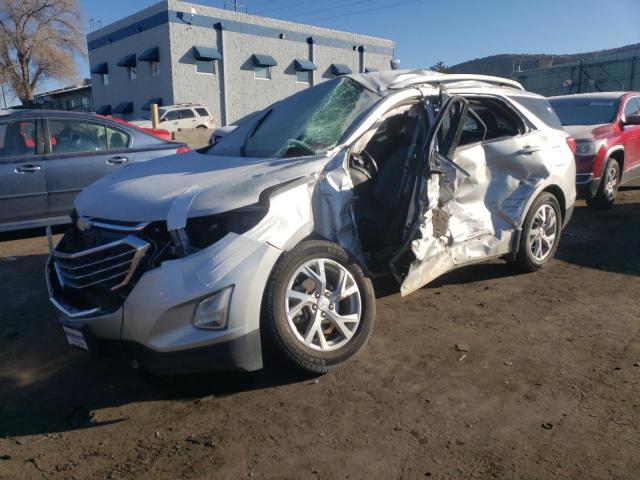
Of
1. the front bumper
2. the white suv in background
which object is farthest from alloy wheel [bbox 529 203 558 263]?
the white suv in background

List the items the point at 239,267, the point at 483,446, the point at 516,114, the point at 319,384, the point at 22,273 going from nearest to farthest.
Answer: the point at 483,446 → the point at 239,267 → the point at 319,384 → the point at 516,114 → the point at 22,273

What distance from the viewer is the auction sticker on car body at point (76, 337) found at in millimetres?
2889

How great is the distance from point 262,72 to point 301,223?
31.8m

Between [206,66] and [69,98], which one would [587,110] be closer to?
[206,66]

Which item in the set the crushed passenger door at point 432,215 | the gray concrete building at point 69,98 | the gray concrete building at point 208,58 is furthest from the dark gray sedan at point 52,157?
the gray concrete building at point 69,98

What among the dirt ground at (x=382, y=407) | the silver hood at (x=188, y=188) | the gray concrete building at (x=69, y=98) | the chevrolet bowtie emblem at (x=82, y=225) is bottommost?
the dirt ground at (x=382, y=407)

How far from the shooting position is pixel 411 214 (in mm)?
3715

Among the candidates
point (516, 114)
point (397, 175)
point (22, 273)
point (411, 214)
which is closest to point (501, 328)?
point (411, 214)

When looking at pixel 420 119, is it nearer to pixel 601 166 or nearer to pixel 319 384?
pixel 319 384

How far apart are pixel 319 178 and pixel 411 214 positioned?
30.9 inches

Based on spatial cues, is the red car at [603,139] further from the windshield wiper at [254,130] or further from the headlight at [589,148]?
the windshield wiper at [254,130]

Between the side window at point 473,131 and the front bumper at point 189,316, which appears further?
the side window at point 473,131

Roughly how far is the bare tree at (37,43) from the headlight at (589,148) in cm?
4002

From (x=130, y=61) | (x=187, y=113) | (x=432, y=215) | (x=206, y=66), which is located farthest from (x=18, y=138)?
(x=130, y=61)
